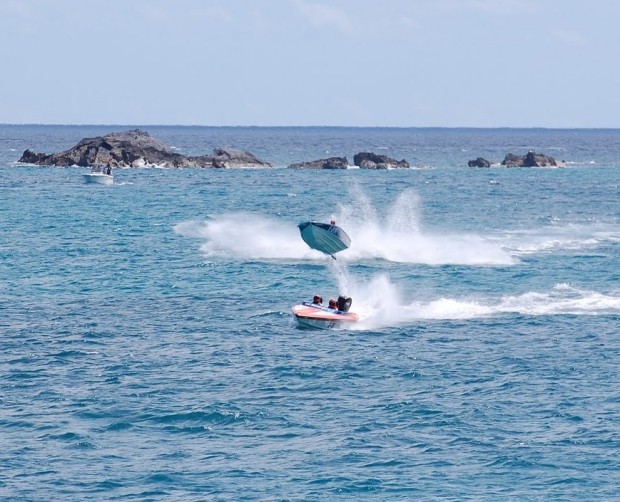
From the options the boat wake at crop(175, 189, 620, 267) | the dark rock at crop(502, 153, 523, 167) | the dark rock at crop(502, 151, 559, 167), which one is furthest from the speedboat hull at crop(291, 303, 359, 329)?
the dark rock at crop(502, 153, 523, 167)

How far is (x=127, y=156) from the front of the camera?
6457 inches

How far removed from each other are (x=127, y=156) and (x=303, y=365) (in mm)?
123694

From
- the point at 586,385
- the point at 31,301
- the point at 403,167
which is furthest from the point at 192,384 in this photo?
the point at 403,167

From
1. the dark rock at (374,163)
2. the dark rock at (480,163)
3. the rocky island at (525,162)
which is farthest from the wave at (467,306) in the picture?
the rocky island at (525,162)

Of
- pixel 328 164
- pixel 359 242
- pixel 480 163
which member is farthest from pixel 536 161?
pixel 359 242

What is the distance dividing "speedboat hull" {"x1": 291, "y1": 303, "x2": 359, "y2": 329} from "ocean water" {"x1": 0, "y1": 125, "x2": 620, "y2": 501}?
0.48 metres

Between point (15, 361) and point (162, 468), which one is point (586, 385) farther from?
point (15, 361)

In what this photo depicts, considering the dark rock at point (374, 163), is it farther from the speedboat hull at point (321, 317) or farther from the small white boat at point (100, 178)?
the speedboat hull at point (321, 317)

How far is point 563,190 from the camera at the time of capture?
449 feet

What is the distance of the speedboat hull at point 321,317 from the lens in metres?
51.1

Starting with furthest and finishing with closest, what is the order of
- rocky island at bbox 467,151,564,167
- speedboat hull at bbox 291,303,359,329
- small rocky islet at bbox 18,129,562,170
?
rocky island at bbox 467,151,564,167
small rocky islet at bbox 18,129,562,170
speedboat hull at bbox 291,303,359,329

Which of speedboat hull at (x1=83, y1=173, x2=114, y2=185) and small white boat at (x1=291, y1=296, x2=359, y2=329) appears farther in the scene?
speedboat hull at (x1=83, y1=173, x2=114, y2=185)

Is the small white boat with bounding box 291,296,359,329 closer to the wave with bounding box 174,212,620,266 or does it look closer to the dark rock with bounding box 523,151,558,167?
the wave with bounding box 174,212,620,266

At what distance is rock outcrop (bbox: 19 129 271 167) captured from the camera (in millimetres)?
163750
